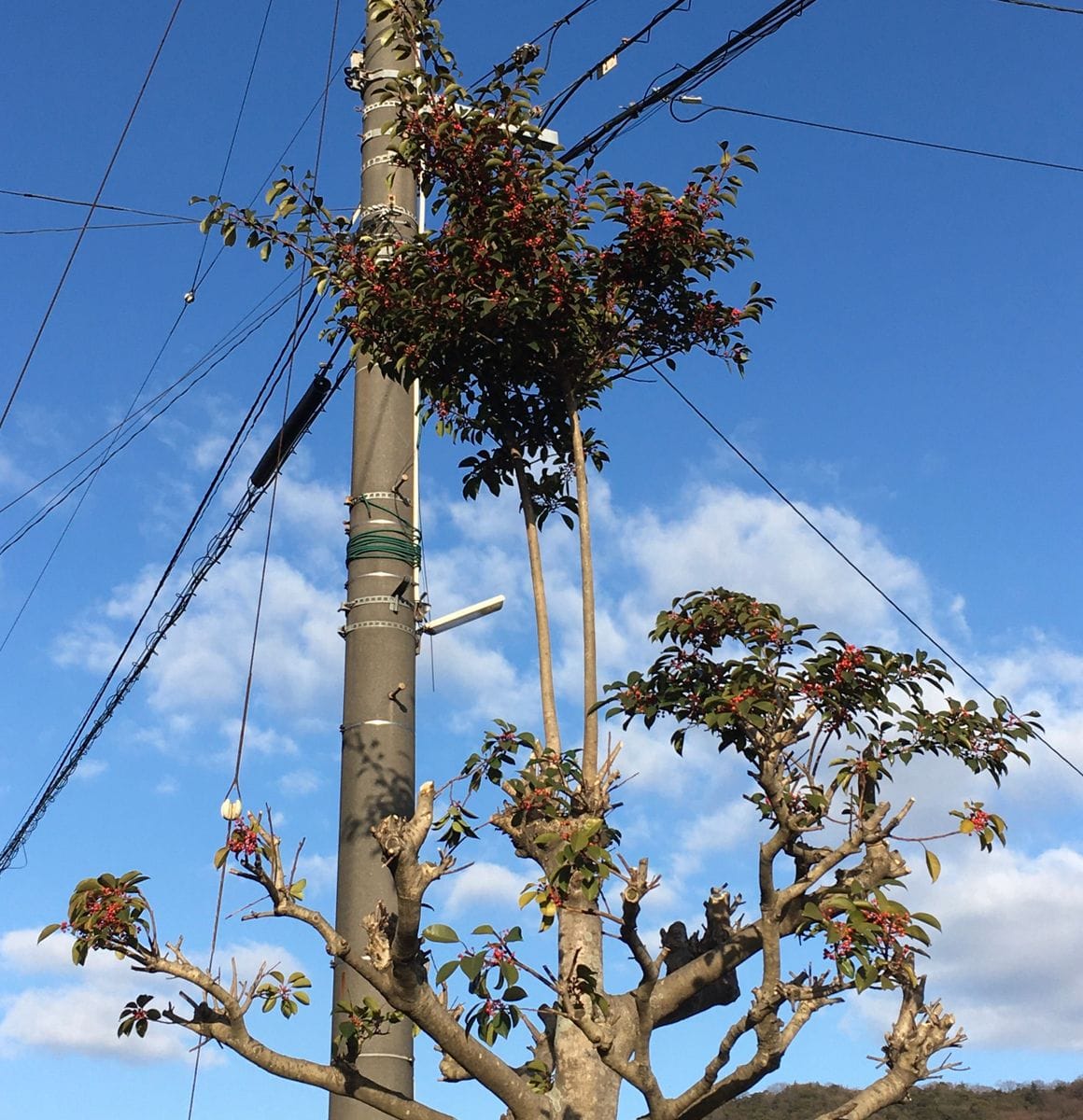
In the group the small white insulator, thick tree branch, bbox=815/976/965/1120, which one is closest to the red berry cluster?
the small white insulator

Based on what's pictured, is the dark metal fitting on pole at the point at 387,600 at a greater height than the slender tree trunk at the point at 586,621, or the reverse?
the dark metal fitting on pole at the point at 387,600

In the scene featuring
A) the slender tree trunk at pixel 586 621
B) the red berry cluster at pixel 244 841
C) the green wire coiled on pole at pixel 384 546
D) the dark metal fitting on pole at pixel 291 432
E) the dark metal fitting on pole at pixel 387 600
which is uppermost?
the dark metal fitting on pole at pixel 291 432

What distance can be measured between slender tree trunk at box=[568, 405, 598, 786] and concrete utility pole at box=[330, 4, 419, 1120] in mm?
1468

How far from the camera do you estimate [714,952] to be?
19.4 feet

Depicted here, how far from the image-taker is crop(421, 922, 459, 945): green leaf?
5293mm

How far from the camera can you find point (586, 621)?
21.4 ft

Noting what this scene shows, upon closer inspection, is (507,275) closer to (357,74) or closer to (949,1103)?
(357,74)

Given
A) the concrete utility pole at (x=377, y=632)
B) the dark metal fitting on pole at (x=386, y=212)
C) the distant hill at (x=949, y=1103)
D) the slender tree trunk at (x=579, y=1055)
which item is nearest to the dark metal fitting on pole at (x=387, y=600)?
the concrete utility pole at (x=377, y=632)

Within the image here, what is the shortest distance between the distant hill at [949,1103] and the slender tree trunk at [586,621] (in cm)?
2685

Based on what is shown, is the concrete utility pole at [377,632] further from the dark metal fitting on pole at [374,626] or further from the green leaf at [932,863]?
the green leaf at [932,863]

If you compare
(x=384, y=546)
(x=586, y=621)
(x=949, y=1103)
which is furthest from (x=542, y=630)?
(x=949, y=1103)

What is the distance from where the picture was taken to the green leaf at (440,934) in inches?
208

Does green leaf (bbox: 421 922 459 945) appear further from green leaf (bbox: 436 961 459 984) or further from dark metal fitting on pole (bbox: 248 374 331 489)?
dark metal fitting on pole (bbox: 248 374 331 489)

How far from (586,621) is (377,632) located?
221 cm
